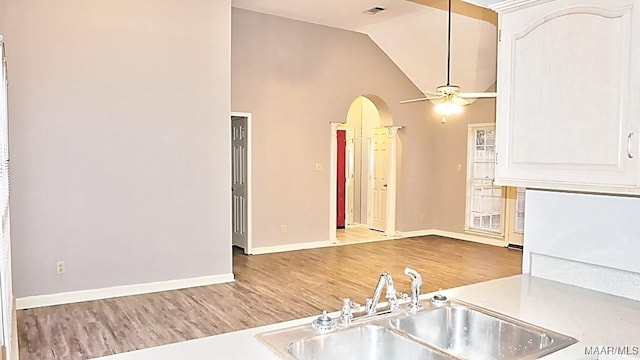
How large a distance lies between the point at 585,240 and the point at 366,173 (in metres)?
7.97

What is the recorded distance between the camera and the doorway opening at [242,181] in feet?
23.4

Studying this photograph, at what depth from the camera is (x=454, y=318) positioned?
199 cm

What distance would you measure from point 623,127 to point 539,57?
1.41ft

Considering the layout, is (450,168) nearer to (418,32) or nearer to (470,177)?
(470,177)

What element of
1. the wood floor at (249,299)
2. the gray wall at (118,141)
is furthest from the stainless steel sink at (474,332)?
the gray wall at (118,141)

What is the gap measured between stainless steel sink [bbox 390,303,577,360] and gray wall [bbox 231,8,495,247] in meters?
5.43

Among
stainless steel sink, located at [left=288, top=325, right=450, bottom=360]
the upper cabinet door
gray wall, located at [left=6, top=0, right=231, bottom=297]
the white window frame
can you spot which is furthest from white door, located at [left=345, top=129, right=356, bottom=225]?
stainless steel sink, located at [left=288, top=325, right=450, bottom=360]

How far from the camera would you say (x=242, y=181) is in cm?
734

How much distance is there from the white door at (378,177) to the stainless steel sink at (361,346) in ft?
25.0

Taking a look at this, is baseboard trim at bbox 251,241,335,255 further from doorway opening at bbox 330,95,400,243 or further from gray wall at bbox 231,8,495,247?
doorway opening at bbox 330,95,400,243

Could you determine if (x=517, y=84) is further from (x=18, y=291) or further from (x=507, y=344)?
(x=18, y=291)

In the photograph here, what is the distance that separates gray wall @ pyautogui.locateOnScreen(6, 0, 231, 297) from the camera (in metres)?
4.67

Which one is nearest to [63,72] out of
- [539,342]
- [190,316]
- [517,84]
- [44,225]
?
[44,225]

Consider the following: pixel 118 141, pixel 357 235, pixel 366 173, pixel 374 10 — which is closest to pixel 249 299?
pixel 118 141
